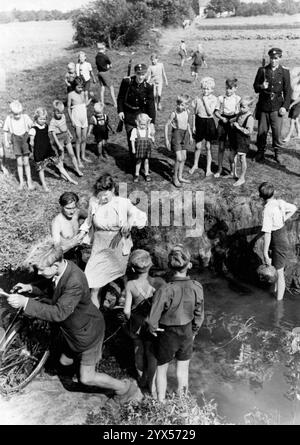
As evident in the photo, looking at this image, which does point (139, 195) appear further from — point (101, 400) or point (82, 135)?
point (101, 400)

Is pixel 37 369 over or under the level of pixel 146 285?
under

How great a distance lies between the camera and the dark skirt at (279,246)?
291 inches

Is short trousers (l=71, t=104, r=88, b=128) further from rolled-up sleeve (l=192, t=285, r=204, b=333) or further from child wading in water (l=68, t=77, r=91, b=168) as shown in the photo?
rolled-up sleeve (l=192, t=285, r=204, b=333)

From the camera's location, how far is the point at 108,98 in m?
17.0

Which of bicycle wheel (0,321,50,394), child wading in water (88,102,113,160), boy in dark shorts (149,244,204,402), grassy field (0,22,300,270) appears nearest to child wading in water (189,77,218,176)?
grassy field (0,22,300,270)

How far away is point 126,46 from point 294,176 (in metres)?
23.1

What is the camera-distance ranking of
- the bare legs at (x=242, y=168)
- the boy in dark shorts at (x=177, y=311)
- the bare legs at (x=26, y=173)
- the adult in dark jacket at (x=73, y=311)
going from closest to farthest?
the adult in dark jacket at (x=73, y=311)
the boy in dark shorts at (x=177, y=311)
the bare legs at (x=242, y=168)
the bare legs at (x=26, y=173)

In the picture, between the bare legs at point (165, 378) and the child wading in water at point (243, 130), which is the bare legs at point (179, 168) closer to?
the child wading in water at point (243, 130)

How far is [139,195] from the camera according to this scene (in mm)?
10008

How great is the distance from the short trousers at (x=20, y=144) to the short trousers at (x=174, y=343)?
5.94m

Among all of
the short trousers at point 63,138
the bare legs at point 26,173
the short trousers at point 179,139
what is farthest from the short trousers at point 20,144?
the short trousers at point 179,139

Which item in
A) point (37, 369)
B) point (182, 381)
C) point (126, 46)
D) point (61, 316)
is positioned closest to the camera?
point (61, 316)

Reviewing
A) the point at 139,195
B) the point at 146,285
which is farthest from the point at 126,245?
the point at 139,195

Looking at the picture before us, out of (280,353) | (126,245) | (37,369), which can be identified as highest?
(126,245)
